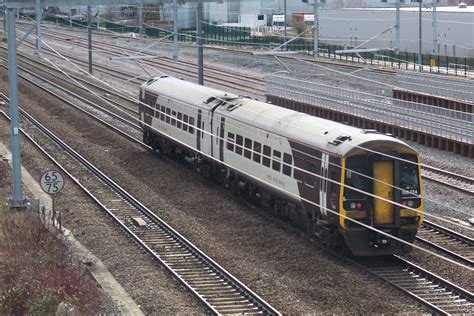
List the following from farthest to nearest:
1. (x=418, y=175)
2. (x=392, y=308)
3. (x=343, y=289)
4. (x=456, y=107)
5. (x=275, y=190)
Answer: (x=456, y=107), (x=275, y=190), (x=418, y=175), (x=343, y=289), (x=392, y=308)

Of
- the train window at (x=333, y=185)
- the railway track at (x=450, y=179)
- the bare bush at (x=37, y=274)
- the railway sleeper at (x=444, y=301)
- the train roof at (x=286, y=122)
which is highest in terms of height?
the train roof at (x=286, y=122)

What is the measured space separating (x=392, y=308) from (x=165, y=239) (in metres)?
6.59

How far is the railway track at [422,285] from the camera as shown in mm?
15789

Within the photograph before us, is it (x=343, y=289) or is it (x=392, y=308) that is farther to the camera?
(x=343, y=289)

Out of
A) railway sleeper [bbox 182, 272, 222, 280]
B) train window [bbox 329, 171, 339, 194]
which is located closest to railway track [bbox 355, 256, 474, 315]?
train window [bbox 329, 171, 339, 194]

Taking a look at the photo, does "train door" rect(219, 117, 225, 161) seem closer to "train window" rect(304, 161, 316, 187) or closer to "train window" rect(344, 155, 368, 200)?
"train window" rect(304, 161, 316, 187)

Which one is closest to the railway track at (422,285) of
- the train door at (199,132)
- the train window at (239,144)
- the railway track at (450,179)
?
the train window at (239,144)

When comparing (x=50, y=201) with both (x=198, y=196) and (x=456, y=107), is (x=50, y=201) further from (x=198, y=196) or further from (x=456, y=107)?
(x=456, y=107)

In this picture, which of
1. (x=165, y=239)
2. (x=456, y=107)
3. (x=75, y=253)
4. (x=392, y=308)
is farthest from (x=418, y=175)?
(x=456, y=107)

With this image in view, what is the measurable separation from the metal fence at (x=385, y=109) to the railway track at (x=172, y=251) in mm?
11398

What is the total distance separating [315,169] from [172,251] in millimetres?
3435

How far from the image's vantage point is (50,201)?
992 inches

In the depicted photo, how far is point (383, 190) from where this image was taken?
18219 millimetres

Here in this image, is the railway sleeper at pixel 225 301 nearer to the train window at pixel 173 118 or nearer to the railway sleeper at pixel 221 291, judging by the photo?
the railway sleeper at pixel 221 291
